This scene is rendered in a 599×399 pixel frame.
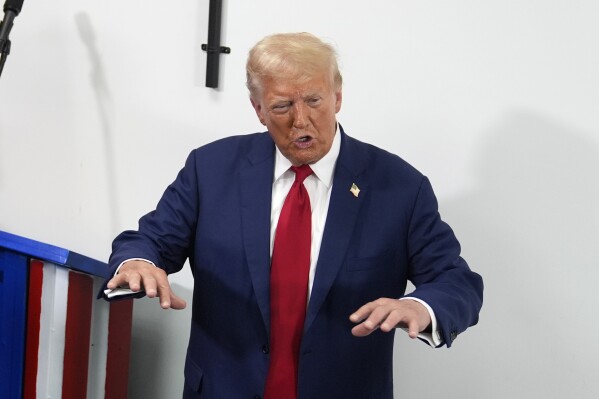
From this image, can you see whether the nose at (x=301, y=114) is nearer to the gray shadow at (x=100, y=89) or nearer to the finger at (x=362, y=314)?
the finger at (x=362, y=314)

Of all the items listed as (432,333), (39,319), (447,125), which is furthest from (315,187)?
(39,319)

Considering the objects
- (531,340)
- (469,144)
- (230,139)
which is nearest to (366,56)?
(469,144)

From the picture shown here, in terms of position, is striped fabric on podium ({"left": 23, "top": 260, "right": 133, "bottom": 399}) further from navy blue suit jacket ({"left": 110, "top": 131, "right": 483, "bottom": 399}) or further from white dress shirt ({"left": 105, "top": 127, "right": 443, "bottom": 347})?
white dress shirt ({"left": 105, "top": 127, "right": 443, "bottom": 347})

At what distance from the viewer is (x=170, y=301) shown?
4.89 feet

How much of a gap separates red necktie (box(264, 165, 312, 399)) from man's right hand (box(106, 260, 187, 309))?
0.22m

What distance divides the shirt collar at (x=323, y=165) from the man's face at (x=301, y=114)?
29mm

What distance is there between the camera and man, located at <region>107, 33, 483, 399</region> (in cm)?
168

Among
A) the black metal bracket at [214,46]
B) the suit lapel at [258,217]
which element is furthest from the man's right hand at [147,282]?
the black metal bracket at [214,46]

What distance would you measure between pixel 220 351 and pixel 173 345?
2.93ft

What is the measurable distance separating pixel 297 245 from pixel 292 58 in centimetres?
31

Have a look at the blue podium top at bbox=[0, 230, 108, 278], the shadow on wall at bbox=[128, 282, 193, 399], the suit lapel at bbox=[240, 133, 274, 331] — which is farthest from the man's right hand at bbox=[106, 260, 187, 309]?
the shadow on wall at bbox=[128, 282, 193, 399]

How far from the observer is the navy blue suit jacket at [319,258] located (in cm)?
170

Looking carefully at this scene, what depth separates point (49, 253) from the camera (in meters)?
2.09

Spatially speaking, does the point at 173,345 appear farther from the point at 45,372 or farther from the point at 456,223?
the point at 456,223
